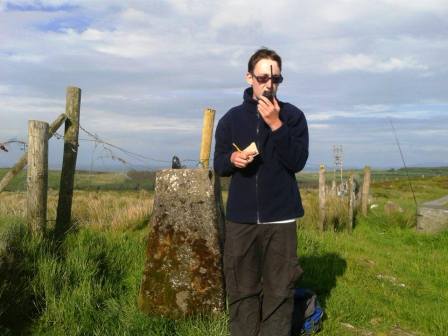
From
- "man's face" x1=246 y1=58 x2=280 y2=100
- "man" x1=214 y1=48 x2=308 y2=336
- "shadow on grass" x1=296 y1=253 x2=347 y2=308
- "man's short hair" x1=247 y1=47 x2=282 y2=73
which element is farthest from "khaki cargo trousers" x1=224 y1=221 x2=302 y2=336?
"shadow on grass" x1=296 y1=253 x2=347 y2=308

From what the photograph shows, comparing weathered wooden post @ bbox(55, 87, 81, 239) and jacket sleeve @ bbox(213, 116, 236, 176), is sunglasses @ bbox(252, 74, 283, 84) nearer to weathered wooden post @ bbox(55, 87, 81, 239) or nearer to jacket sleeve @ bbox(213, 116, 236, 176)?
jacket sleeve @ bbox(213, 116, 236, 176)

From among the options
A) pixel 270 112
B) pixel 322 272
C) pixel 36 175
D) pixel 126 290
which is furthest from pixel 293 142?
pixel 36 175

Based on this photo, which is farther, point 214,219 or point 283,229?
point 214,219

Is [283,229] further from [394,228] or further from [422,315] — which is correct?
[394,228]

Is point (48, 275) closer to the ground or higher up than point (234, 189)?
closer to the ground

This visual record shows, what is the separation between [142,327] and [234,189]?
1493 mm

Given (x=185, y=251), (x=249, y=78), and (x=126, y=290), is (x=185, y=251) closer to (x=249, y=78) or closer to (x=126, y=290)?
(x=126, y=290)

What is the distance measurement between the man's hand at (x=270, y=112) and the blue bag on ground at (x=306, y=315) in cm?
190

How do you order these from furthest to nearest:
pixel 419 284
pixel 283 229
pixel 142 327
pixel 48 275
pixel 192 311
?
pixel 419 284 → pixel 48 275 → pixel 192 311 → pixel 142 327 → pixel 283 229

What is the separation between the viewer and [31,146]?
593 centimetres

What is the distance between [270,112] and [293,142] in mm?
295

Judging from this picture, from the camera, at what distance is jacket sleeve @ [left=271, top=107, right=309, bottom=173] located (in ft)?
10.9

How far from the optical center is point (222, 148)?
12.5 feet

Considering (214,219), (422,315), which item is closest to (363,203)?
(422,315)
